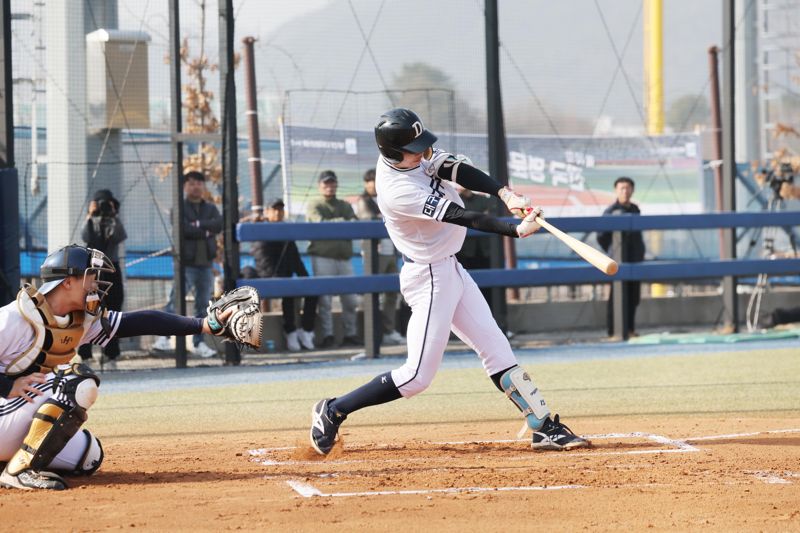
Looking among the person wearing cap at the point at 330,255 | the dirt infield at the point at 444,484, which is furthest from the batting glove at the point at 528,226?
the person wearing cap at the point at 330,255

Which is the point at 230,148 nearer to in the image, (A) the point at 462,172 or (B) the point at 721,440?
(A) the point at 462,172

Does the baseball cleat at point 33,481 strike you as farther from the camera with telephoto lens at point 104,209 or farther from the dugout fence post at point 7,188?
the camera with telephoto lens at point 104,209

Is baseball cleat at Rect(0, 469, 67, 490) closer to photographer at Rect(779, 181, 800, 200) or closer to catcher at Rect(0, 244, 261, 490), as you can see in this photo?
catcher at Rect(0, 244, 261, 490)

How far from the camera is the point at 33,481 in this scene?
5148 millimetres

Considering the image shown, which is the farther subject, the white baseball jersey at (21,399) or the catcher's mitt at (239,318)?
the catcher's mitt at (239,318)

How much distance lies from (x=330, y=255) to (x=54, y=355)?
6.86 m

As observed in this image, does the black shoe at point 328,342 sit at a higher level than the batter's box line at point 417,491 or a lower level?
lower

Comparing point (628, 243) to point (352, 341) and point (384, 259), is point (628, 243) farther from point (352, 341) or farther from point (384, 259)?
Answer: point (352, 341)

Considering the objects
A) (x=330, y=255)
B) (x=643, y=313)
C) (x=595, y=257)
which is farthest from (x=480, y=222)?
(x=643, y=313)

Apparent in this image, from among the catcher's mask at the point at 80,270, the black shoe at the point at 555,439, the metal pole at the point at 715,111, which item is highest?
the metal pole at the point at 715,111

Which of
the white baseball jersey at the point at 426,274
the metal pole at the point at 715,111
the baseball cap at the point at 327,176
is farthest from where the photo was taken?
the metal pole at the point at 715,111

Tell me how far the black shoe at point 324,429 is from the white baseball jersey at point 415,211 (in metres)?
0.93

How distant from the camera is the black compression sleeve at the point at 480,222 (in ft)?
17.8

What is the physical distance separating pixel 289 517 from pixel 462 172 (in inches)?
88.7
